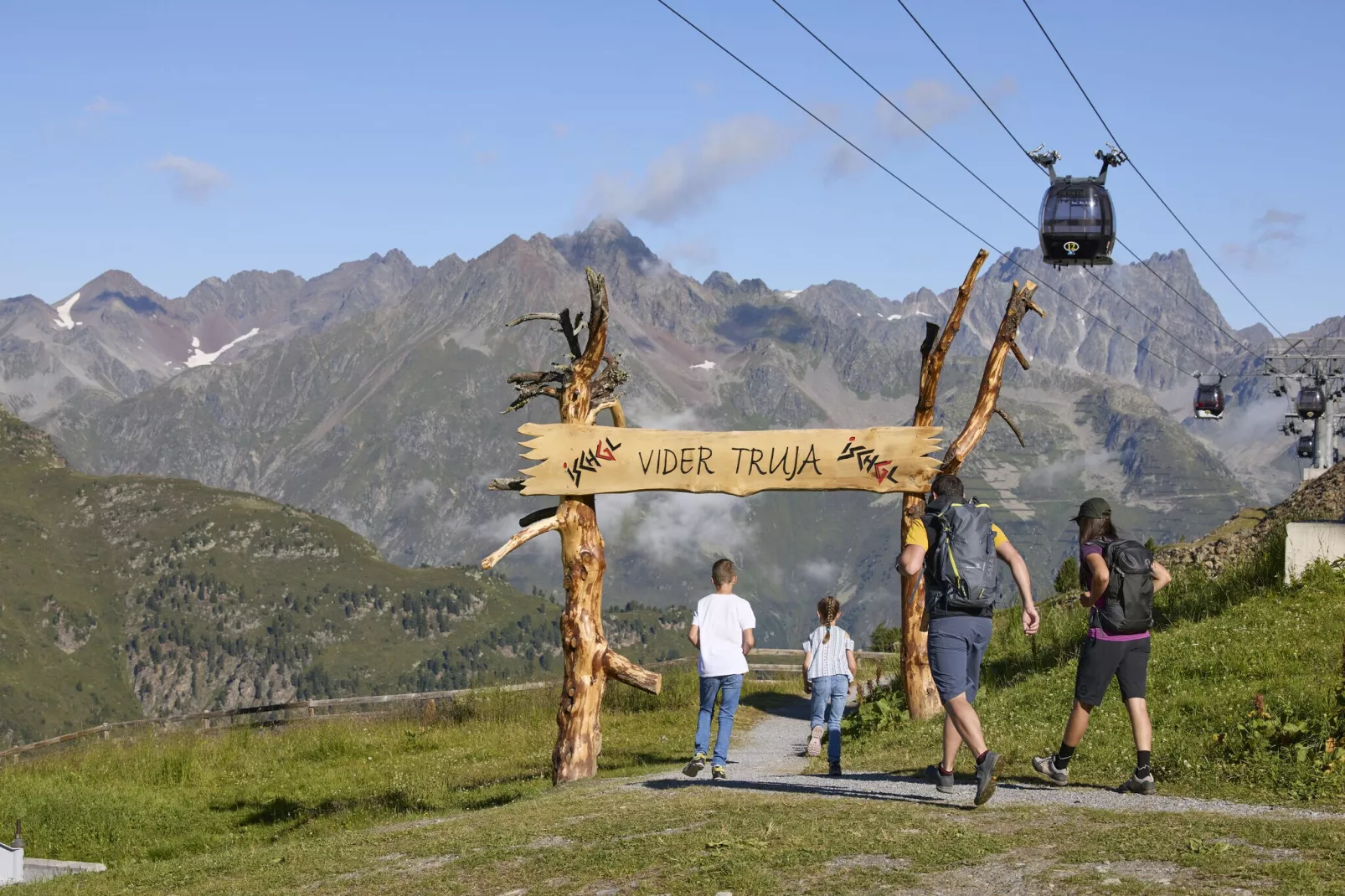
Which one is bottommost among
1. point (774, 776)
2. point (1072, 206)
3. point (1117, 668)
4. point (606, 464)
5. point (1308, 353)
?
point (774, 776)

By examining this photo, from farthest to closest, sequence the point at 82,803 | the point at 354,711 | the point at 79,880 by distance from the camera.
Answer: the point at 354,711 < the point at 82,803 < the point at 79,880

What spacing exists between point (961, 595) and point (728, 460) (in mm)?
6137

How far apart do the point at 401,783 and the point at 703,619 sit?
289 inches

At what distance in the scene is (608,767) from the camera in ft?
61.9

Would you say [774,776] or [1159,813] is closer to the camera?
[1159,813]

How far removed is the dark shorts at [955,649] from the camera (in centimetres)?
1139

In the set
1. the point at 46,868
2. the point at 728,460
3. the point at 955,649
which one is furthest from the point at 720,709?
the point at 46,868

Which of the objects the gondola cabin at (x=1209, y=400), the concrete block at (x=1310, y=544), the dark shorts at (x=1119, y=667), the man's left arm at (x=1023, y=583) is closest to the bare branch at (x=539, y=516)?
the man's left arm at (x=1023, y=583)

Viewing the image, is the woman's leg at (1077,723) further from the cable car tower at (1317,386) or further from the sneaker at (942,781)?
the cable car tower at (1317,386)

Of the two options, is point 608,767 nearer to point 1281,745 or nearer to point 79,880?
point 79,880

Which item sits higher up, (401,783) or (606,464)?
(606,464)

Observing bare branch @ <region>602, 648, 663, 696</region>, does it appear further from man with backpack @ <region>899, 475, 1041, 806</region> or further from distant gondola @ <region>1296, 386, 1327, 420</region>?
distant gondola @ <region>1296, 386, 1327, 420</region>

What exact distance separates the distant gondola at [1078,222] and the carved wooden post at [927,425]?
12588mm

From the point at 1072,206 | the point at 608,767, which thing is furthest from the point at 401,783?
the point at 1072,206
